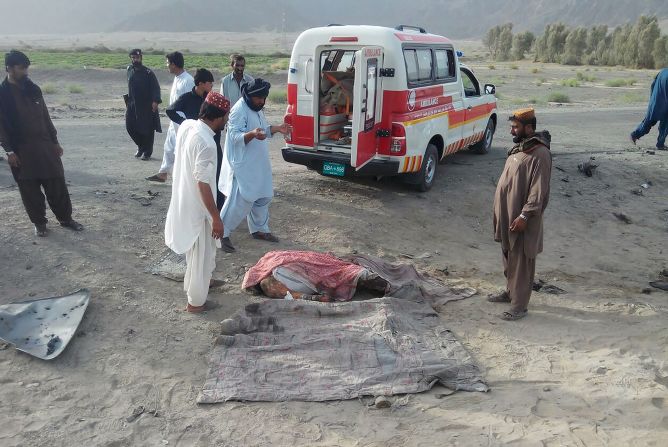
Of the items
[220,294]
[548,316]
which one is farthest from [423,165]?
[220,294]

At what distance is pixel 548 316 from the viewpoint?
527cm

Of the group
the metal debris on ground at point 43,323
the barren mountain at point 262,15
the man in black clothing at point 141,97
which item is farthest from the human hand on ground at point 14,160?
the barren mountain at point 262,15

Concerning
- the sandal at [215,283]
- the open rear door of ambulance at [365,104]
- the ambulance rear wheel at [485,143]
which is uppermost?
the open rear door of ambulance at [365,104]

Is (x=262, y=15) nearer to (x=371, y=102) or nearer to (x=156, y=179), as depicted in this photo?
(x=156, y=179)

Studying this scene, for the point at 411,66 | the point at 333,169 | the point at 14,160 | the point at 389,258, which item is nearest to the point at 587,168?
the point at 411,66

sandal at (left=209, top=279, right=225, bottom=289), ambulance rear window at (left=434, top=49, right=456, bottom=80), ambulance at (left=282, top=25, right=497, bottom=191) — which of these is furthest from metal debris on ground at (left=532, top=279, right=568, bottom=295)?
ambulance rear window at (left=434, top=49, right=456, bottom=80)

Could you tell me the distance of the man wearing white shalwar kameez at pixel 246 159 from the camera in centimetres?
580

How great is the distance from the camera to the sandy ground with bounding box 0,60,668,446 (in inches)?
141

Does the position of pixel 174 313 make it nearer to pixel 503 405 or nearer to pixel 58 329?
pixel 58 329

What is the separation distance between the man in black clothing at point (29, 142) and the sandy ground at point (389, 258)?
37 centimetres

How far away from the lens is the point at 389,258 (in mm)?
6488

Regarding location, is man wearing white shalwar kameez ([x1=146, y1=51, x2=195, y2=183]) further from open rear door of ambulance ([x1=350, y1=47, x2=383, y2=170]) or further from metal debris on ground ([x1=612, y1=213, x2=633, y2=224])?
metal debris on ground ([x1=612, y1=213, x2=633, y2=224])

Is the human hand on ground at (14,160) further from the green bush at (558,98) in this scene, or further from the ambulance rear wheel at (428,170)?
the green bush at (558,98)

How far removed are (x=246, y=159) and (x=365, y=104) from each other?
74.6 inches
